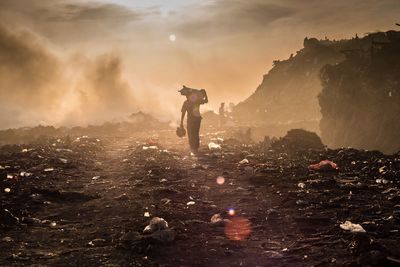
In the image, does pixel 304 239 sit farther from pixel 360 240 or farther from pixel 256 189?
pixel 256 189

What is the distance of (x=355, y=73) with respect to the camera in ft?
86.8

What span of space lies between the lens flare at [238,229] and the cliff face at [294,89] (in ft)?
137

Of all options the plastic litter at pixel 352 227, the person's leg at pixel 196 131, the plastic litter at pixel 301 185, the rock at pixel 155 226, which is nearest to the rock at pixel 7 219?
the rock at pixel 155 226

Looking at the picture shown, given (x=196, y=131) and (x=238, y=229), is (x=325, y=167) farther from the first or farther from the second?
(x=196, y=131)

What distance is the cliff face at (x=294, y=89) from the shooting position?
5141 centimetres

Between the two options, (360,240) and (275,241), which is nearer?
(360,240)

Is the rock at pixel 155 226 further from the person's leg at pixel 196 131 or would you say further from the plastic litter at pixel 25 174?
the person's leg at pixel 196 131

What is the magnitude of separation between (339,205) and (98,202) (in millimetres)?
4491

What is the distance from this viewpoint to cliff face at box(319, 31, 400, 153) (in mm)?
22719

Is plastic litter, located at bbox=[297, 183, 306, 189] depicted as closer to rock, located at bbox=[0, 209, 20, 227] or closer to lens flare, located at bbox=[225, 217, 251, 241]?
lens flare, located at bbox=[225, 217, 251, 241]

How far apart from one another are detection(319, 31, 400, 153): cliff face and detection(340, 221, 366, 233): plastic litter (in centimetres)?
1881

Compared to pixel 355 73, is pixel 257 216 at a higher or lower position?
lower

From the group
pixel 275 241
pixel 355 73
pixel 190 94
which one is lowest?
pixel 275 241

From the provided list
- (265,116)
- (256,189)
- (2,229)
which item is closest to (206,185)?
(256,189)
